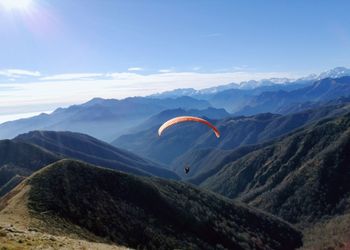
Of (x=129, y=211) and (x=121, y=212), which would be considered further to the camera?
(x=129, y=211)

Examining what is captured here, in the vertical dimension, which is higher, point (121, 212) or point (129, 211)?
point (121, 212)

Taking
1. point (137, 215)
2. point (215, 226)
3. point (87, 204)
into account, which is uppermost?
point (87, 204)

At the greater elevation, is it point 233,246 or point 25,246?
point 25,246

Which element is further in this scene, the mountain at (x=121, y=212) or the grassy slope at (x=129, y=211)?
the grassy slope at (x=129, y=211)

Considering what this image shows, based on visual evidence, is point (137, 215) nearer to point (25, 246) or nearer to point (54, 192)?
point (54, 192)

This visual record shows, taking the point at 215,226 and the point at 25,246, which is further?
the point at 215,226

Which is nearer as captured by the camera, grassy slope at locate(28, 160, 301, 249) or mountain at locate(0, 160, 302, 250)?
mountain at locate(0, 160, 302, 250)

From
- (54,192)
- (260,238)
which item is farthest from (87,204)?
(260,238)

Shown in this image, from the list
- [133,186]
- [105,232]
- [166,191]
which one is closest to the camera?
[105,232]
